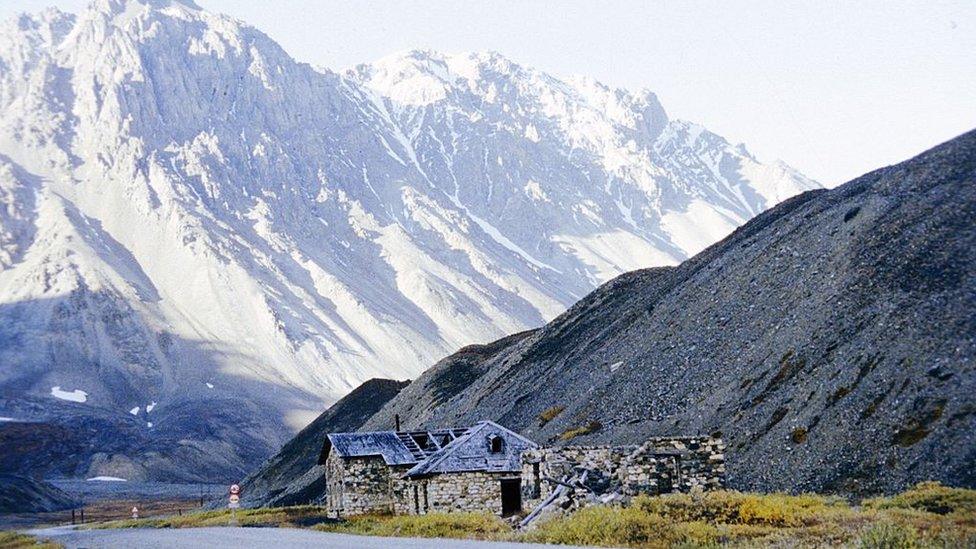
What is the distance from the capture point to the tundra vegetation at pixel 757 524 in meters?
22.7

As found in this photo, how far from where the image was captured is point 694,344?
215ft

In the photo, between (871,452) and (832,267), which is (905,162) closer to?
(832,267)

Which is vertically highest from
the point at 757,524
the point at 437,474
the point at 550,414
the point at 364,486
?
the point at 550,414

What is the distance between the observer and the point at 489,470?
148 ft

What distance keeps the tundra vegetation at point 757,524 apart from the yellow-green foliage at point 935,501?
3 centimetres

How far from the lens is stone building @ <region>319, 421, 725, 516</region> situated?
3300cm

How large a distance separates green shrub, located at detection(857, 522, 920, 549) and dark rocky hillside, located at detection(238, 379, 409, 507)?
243ft

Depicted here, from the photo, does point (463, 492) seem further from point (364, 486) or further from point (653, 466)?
point (653, 466)

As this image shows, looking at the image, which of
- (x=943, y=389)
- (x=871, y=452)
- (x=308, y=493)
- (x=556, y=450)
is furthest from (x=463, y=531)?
(x=308, y=493)

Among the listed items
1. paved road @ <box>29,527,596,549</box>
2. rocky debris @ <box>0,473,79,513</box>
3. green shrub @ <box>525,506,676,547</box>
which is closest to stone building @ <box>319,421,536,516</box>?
paved road @ <box>29,527,596,549</box>

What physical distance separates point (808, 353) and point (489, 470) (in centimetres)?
1878

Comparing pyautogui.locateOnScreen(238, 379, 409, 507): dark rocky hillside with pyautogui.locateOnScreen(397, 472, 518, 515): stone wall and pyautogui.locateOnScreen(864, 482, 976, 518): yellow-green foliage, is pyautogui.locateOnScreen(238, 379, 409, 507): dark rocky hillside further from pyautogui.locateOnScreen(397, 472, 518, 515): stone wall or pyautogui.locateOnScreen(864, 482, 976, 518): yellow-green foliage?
pyautogui.locateOnScreen(864, 482, 976, 518): yellow-green foliage

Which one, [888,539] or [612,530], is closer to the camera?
[888,539]

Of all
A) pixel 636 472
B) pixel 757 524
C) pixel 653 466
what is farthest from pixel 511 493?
pixel 757 524
